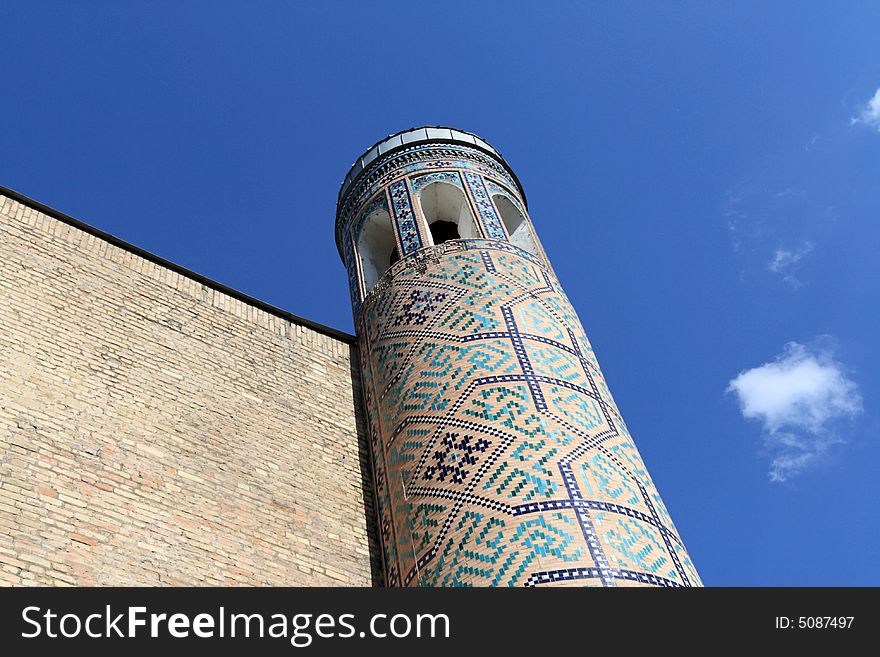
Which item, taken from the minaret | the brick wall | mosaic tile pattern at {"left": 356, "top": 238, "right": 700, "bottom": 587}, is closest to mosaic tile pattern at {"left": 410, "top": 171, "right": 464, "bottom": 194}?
the minaret

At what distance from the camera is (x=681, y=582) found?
3605mm

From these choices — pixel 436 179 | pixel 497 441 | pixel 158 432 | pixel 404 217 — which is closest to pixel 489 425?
pixel 497 441

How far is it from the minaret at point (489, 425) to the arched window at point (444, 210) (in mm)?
48

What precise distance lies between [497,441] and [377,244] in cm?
294

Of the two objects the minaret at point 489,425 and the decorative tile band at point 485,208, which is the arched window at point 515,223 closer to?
the minaret at point 489,425

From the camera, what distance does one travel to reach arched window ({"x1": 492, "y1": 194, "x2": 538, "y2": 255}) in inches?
250

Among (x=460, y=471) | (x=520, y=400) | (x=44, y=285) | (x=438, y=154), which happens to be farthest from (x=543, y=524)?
(x=438, y=154)

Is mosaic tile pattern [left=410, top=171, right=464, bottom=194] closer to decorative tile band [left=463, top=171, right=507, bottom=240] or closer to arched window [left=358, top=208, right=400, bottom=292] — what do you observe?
decorative tile band [left=463, top=171, right=507, bottom=240]

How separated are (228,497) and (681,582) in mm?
2019

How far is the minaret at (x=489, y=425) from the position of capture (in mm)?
3584

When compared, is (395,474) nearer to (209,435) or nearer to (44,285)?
(209,435)

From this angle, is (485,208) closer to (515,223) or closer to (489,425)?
(515,223)

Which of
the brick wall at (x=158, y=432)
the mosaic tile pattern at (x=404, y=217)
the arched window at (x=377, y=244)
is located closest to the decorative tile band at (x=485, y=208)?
the mosaic tile pattern at (x=404, y=217)

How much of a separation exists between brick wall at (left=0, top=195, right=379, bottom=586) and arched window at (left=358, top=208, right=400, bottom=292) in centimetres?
119
